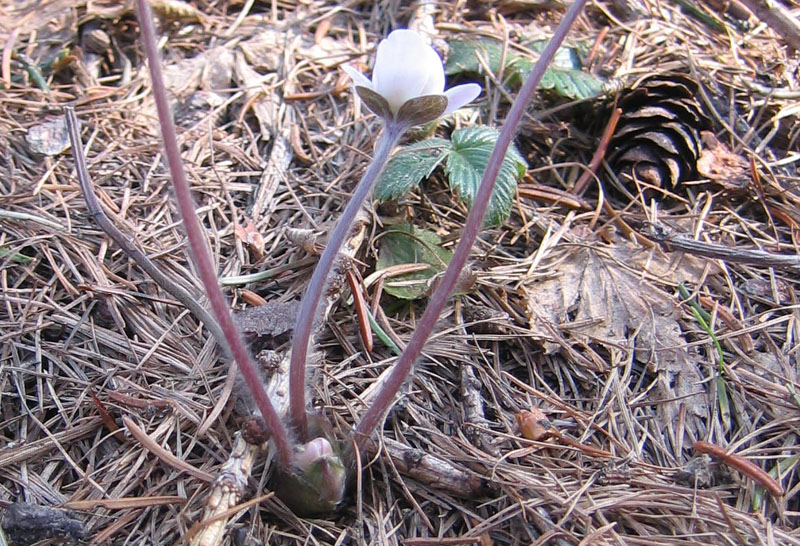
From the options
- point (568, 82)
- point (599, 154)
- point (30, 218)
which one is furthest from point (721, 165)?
point (30, 218)

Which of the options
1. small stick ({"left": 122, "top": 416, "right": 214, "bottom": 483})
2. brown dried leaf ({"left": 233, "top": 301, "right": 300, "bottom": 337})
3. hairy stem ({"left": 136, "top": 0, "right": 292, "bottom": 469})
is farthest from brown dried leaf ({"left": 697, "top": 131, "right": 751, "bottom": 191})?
small stick ({"left": 122, "top": 416, "right": 214, "bottom": 483})

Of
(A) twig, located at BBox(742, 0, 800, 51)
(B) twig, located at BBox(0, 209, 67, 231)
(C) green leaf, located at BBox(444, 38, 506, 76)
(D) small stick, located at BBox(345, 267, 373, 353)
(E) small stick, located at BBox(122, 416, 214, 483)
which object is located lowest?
(E) small stick, located at BBox(122, 416, 214, 483)

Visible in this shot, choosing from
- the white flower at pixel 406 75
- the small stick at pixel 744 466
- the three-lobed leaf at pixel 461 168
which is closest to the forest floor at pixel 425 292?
the small stick at pixel 744 466

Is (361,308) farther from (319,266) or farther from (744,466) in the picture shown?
(744,466)

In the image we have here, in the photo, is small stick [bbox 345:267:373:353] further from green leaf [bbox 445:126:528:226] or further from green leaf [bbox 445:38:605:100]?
green leaf [bbox 445:38:605:100]

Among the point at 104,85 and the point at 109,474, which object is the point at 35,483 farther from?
the point at 104,85
